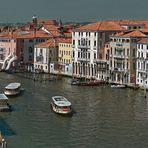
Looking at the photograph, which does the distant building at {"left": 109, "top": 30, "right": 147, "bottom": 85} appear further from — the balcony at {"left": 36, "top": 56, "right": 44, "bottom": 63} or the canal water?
the balcony at {"left": 36, "top": 56, "right": 44, "bottom": 63}

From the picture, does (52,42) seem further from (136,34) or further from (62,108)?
(62,108)

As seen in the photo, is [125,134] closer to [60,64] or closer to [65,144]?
[65,144]

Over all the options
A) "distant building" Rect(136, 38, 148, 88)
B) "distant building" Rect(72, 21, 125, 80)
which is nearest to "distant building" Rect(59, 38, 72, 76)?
"distant building" Rect(72, 21, 125, 80)

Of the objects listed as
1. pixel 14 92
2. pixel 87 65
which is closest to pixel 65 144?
pixel 14 92

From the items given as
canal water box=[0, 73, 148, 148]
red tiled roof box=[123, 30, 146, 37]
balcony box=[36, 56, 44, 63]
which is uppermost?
red tiled roof box=[123, 30, 146, 37]

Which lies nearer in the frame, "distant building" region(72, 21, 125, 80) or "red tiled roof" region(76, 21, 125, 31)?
"distant building" region(72, 21, 125, 80)

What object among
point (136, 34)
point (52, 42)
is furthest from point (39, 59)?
point (136, 34)

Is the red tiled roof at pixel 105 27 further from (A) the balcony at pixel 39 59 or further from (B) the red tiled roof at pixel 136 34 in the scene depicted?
(A) the balcony at pixel 39 59

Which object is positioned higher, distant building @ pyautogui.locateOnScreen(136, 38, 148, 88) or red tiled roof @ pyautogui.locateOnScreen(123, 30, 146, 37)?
red tiled roof @ pyautogui.locateOnScreen(123, 30, 146, 37)
